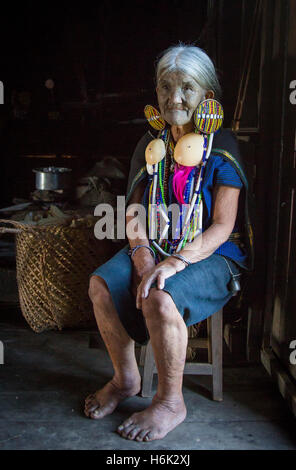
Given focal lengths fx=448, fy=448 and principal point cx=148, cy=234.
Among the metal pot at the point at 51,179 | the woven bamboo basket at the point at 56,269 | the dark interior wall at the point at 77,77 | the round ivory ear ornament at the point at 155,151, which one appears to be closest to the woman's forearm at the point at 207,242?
the round ivory ear ornament at the point at 155,151

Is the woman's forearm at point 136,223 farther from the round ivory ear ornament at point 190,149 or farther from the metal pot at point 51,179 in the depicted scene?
the metal pot at point 51,179

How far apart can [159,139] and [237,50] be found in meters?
1.41

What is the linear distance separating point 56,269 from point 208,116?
137cm

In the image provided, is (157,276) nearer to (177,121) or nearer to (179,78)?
(177,121)

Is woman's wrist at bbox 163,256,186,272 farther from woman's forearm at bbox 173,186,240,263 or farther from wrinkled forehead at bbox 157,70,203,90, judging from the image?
wrinkled forehead at bbox 157,70,203,90

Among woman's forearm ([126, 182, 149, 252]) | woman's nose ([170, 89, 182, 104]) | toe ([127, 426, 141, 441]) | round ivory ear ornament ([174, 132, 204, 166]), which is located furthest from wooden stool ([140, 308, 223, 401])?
woman's nose ([170, 89, 182, 104])

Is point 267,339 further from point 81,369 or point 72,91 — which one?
point 72,91

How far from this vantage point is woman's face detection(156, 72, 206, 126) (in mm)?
1939

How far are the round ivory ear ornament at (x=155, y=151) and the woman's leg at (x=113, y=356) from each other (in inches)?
23.6

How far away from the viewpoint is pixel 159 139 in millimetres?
2102

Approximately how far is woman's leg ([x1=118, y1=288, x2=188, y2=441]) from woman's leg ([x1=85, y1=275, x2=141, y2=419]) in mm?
183

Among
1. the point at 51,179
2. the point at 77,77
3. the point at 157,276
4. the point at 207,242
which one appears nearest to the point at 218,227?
the point at 207,242

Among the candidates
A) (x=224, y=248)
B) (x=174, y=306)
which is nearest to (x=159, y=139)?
(x=224, y=248)

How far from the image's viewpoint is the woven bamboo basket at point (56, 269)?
2.72 metres
